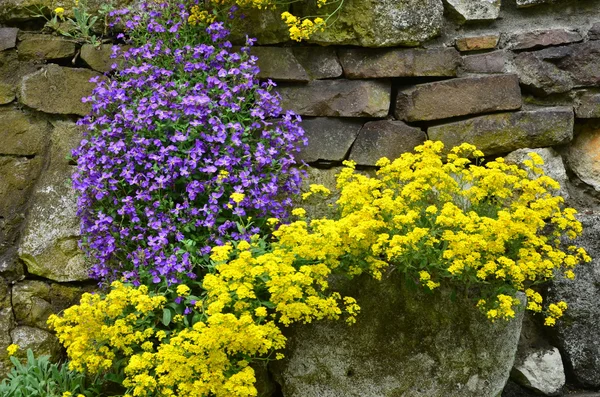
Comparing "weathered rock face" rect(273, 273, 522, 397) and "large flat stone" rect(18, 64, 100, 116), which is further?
"large flat stone" rect(18, 64, 100, 116)

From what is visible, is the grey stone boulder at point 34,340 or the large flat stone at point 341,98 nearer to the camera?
the grey stone boulder at point 34,340

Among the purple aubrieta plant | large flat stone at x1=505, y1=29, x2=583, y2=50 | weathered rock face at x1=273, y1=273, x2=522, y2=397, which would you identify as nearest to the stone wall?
large flat stone at x1=505, y1=29, x2=583, y2=50

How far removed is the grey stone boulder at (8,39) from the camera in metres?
3.87

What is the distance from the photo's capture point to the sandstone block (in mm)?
3734

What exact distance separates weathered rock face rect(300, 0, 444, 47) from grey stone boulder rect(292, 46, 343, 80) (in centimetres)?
9

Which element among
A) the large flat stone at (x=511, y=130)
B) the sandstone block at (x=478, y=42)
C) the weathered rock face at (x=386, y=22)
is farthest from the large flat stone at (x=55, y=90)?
the sandstone block at (x=478, y=42)

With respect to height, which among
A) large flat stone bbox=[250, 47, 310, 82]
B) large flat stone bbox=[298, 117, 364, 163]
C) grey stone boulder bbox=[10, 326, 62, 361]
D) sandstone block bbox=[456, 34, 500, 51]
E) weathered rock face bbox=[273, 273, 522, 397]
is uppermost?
sandstone block bbox=[456, 34, 500, 51]

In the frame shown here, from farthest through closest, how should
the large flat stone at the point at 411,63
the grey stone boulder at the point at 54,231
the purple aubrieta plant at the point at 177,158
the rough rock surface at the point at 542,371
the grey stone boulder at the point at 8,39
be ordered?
the grey stone boulder at the point at 8,39, the large flat stone at the point at 411,63, the grey stone boulder at the point at 54,231, the rough rock surface at the point at 542,371, the purple aubrieta plant at the point at 177,158

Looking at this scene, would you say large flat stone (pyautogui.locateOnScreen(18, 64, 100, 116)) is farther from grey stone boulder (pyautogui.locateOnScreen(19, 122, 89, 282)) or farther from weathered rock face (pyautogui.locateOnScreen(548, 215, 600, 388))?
weathered rock face (pyautogui.locateOnScreen(548, 215, 600, 388))

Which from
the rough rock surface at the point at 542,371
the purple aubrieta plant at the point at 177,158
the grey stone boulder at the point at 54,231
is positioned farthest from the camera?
the grey stone boulder at the point at 54,231

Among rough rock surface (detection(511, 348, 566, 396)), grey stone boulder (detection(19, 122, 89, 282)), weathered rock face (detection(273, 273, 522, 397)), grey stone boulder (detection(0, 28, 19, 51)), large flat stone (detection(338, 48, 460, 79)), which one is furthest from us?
grey stone boulder (detection(0, 28, 19, 51))

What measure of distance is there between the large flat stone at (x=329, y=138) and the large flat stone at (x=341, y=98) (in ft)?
0.16

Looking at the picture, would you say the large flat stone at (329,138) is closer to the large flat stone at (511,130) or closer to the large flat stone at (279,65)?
the large flat stone at (279,65)

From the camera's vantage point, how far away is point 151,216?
10.8ft
